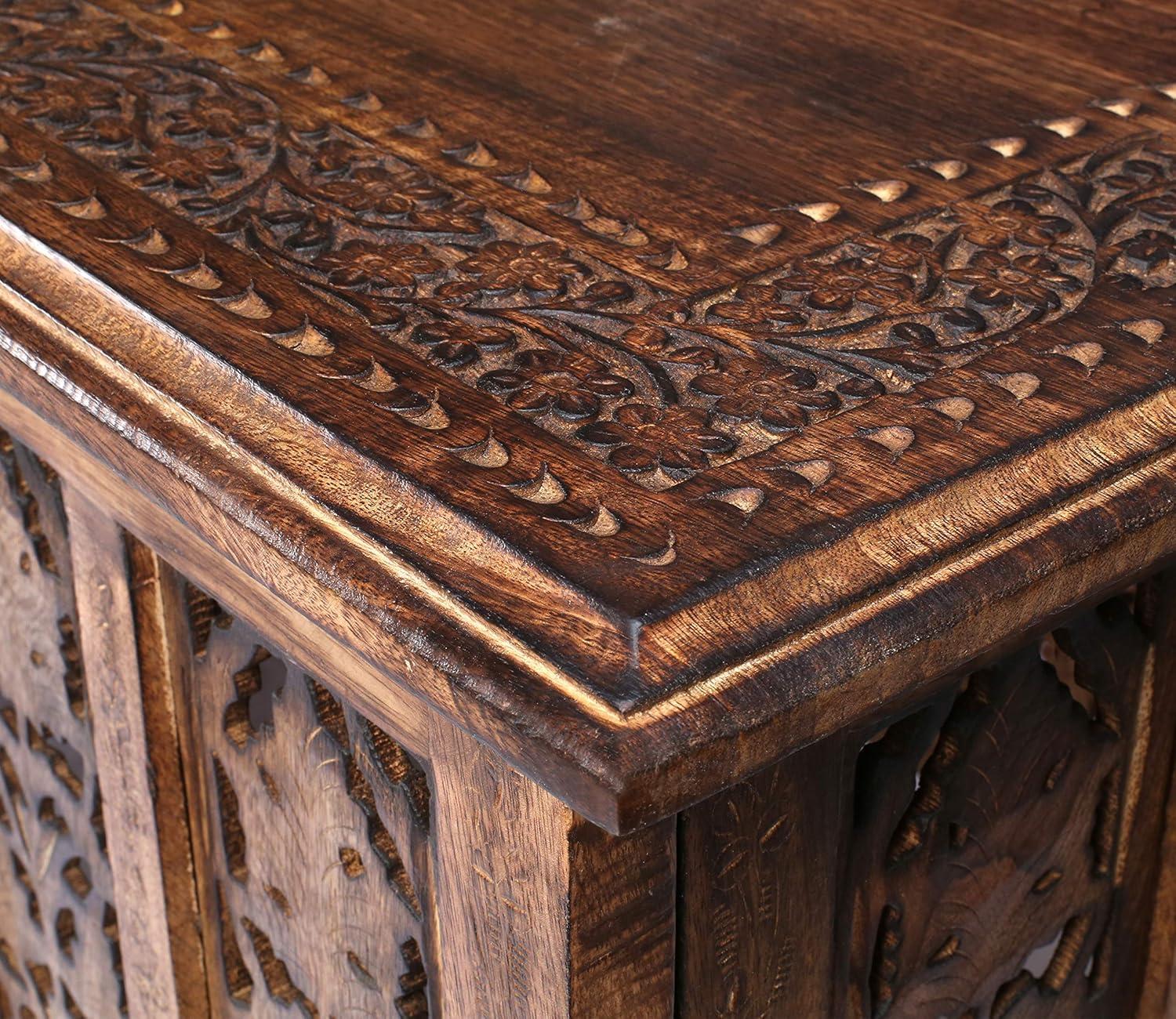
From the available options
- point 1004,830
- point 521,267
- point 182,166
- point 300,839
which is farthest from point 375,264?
point 1004,830

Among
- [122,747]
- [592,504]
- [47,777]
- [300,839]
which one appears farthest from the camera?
[47,777]

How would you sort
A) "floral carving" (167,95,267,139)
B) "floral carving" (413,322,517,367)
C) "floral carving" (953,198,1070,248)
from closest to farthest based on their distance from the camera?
"floral carving" (413,322,517,367)
"floral carving" (953,198,1070,248)
"floral carving" (167,95,267,139)

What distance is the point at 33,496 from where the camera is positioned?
41.9 inches

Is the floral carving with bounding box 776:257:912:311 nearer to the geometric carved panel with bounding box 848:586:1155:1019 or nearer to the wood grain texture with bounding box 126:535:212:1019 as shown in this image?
the geometric carved panel with bounding box 848:586:1155:1019

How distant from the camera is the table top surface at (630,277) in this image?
0.66m

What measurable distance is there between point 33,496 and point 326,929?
349mm

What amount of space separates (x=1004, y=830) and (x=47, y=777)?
0.66 metres

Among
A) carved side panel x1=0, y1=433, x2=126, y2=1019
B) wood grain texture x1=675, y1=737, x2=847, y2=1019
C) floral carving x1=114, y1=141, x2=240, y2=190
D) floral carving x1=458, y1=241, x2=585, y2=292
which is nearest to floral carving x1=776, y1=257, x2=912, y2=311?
floral carving x1=458, y1=241, x2=585, y2=292

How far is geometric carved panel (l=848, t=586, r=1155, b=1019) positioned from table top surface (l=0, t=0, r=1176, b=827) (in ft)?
0.58

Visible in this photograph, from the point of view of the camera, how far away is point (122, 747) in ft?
3.33

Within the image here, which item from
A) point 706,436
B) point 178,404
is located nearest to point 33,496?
point 178,404

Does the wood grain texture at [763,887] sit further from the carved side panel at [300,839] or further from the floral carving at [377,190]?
the floral carving at [377,190]

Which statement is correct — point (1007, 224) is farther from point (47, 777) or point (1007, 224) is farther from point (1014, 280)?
point (47, 777)

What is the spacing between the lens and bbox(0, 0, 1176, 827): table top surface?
66cm
